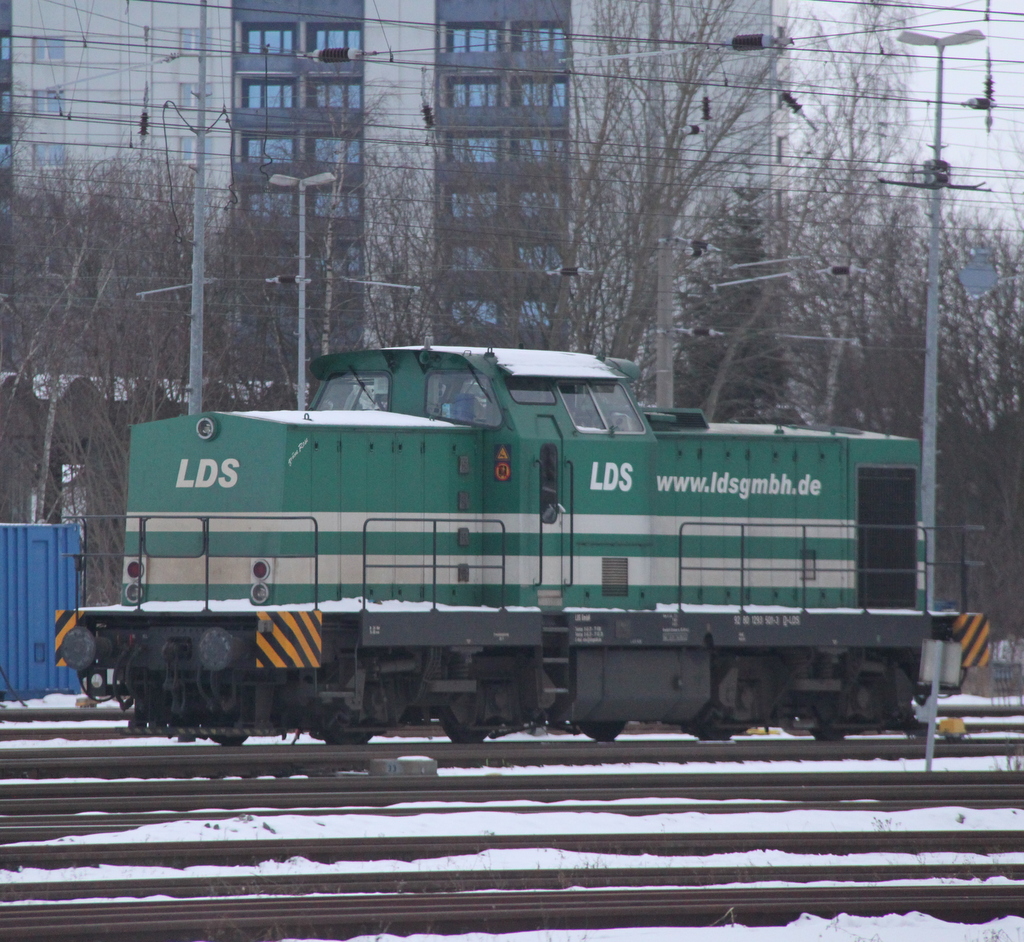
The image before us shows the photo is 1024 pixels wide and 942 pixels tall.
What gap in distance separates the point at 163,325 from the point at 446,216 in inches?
290

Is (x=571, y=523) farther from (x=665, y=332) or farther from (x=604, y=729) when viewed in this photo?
(x=665, y=332)

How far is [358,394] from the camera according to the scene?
13.2 m

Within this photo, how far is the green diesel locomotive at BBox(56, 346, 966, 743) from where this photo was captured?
39.0 ft

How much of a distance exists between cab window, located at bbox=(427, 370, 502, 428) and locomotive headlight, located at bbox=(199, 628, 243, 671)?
2.94m

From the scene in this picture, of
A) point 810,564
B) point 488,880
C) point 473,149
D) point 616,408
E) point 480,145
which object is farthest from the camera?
point 480,145

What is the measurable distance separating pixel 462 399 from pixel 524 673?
2.57 m

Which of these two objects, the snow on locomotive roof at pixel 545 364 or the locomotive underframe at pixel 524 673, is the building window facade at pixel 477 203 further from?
the locomotive underframe at pixel 524 673

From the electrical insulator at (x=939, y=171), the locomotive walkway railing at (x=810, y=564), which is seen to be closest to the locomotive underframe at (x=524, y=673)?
the locomotive walkway railing at (x=810, y=564)

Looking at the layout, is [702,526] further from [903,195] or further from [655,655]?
[903,195]

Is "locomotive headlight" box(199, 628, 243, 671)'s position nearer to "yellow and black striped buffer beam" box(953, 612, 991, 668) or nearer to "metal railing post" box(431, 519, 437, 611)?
"metal railing post" box(431, 519, 437, 611)

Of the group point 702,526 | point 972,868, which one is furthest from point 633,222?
point 972,868

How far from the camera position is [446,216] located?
32.7m

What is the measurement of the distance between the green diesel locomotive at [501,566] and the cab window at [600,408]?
3cm

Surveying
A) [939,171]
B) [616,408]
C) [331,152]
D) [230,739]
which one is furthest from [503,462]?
[331,152]
